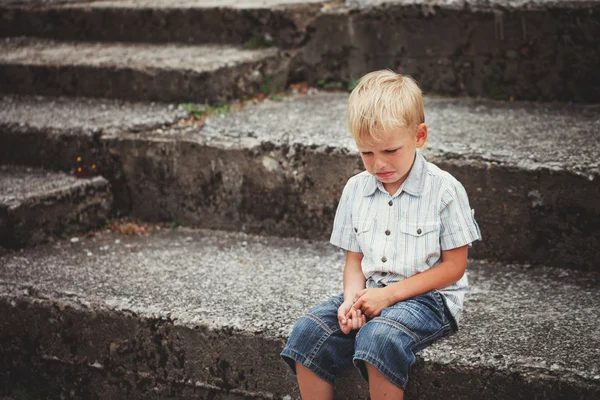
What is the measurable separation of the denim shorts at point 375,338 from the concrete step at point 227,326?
6 cm

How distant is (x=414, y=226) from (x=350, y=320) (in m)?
0.33

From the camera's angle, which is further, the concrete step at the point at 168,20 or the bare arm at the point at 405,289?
the concrete step at the point at 168,20

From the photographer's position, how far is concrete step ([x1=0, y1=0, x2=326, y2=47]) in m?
3.60

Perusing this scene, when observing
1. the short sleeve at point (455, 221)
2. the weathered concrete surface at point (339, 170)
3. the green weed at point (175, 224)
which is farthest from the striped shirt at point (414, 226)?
the green weed at point (175, 224)

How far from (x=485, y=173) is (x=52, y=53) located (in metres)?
2.54

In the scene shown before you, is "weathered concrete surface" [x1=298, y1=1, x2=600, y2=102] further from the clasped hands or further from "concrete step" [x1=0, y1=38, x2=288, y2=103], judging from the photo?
the clasped hands

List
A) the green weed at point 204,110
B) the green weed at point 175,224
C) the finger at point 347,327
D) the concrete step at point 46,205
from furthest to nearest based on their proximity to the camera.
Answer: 1. the green weed at point 204,110
2. the green weed at point 175,224
3. the concrete step at point 46,205
4. the finger at point 347,327

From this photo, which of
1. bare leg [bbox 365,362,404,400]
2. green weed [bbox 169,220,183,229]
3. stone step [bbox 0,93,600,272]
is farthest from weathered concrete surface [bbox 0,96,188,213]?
bare leg [bbox 365,362,404,400]

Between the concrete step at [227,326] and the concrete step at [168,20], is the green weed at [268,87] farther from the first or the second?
the concrete step at [227,326]

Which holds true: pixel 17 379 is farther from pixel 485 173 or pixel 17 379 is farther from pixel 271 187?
pixel 485 173

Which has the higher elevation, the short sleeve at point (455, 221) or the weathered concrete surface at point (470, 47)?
the weathered concrete surface at point (470, 47)

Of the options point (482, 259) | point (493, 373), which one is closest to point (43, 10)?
point (482, 259)

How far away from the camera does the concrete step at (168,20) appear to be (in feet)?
11.8

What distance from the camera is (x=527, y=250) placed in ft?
7.95
